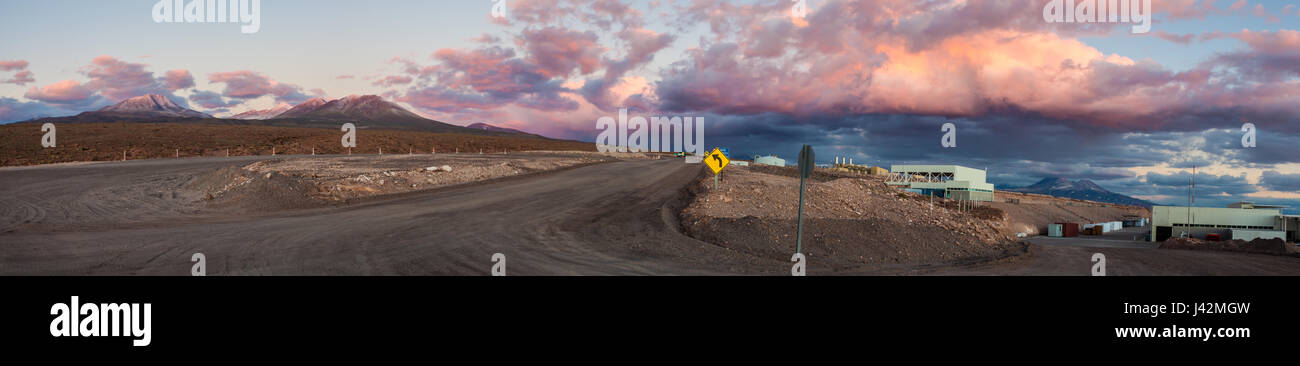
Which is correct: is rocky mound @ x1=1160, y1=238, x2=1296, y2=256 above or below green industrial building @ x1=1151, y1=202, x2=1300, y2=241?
above

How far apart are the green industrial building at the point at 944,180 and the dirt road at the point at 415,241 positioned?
59911 mm

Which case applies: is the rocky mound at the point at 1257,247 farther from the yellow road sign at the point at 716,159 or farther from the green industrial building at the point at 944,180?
the green industrial building at the point at 944,180

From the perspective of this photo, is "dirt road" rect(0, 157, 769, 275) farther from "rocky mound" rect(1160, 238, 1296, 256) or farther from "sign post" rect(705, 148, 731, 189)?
"rocky mound" rect(1160, 238, 1296, 256)

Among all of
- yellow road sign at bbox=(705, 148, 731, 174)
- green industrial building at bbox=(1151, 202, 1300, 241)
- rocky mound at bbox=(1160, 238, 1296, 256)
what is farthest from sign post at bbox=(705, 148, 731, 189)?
green industrial building at bbox=(1151, 202, 1300, 241)

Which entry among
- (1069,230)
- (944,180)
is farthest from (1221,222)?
(944,180)

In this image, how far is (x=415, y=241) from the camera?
51.8ft

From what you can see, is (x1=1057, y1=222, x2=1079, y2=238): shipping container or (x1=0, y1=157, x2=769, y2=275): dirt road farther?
(x1=1057, y1=222, x2=1079, y2=238): shipping container

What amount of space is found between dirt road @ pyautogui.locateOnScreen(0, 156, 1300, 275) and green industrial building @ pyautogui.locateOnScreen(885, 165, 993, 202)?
59911mm

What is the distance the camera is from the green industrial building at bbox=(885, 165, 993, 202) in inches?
3135

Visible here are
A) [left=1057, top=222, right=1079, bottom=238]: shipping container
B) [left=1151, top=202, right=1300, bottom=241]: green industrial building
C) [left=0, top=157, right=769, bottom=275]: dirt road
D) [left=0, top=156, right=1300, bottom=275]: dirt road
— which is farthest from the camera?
[left=1057, top=222, right=1079, bottom=238]: shipping container

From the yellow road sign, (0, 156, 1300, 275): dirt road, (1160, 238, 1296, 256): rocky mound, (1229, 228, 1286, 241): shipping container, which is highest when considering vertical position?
the yellow road sign

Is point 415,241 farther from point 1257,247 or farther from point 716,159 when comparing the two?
point 1257,247

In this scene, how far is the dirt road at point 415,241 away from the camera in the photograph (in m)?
13.1
